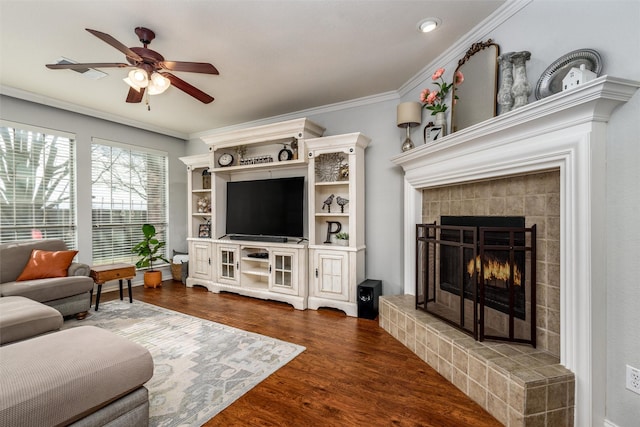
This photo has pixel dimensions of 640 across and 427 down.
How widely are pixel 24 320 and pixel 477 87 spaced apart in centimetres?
404

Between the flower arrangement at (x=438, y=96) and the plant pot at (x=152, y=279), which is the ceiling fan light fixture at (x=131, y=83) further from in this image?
the plant pot at (x=152, y=279)

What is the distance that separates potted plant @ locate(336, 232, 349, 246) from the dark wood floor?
1.01 metres

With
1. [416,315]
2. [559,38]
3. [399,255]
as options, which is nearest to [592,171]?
[559,38]

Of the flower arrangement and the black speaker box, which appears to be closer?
the flower arrangement

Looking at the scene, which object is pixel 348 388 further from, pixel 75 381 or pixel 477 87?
pixel 477 87

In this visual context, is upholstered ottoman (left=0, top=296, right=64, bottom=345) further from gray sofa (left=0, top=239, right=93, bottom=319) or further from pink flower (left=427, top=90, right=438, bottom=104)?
pink flower (left=427, top=90, right=438, bottom=104)

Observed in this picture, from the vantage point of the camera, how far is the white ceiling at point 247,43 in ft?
6.82

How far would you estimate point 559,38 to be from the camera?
176 centimetres

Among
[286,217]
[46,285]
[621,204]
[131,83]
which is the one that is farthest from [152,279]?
[621,204]

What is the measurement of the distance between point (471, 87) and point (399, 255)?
6.50 feet

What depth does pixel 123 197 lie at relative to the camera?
4.65 meters

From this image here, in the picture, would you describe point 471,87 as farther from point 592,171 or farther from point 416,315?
point 416,315

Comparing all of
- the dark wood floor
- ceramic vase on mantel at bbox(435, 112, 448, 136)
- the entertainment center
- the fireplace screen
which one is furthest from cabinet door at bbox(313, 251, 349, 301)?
ceramic vase on mantel at bbox(435, 112, 448, 136)

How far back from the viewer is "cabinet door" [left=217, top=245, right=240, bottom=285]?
165 inches
